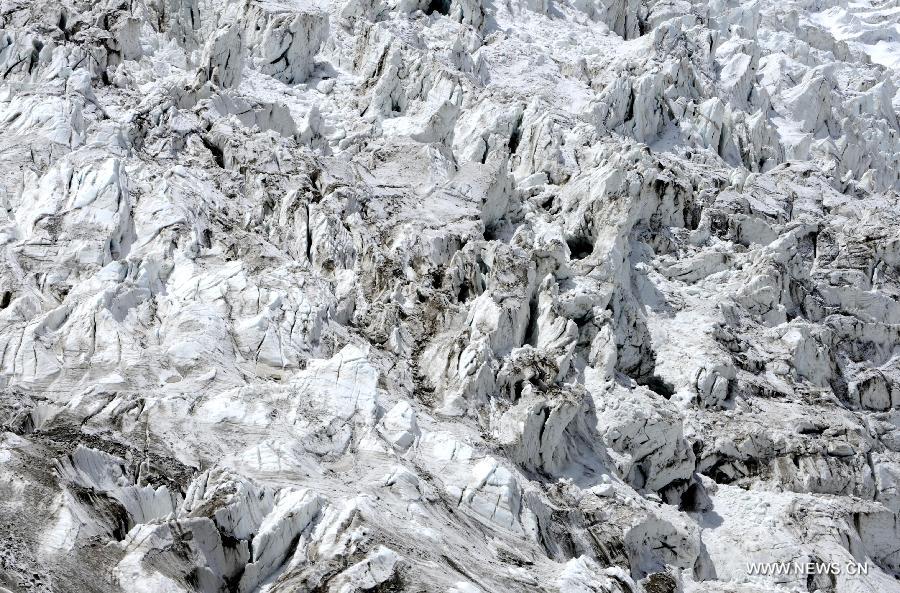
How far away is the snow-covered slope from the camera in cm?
1947

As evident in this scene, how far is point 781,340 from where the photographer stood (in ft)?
136

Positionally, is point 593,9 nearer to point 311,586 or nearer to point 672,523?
point 672,523

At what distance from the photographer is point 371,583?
16.6 meters

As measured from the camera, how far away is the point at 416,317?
3419 cm

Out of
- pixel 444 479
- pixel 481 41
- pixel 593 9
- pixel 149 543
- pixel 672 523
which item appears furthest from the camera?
pixel 593 9

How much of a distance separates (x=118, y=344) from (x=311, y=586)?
41.8ft

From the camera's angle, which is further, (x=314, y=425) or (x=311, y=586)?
(x=314, y=425)

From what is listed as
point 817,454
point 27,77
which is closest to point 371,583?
point 817,454

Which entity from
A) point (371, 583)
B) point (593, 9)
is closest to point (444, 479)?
point (371, 583)

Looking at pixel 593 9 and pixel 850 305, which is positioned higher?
pixel 593 9

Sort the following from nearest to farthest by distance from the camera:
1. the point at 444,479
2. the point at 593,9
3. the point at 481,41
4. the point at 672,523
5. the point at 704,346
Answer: the point at 444,479, the point at 672,523, the point at 704,346, the point at 481,41, the point at 593,9

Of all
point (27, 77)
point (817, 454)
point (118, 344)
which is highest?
point (27, 77)

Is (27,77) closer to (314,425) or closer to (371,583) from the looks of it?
(314,425)

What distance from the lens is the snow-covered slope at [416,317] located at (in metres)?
19.5
